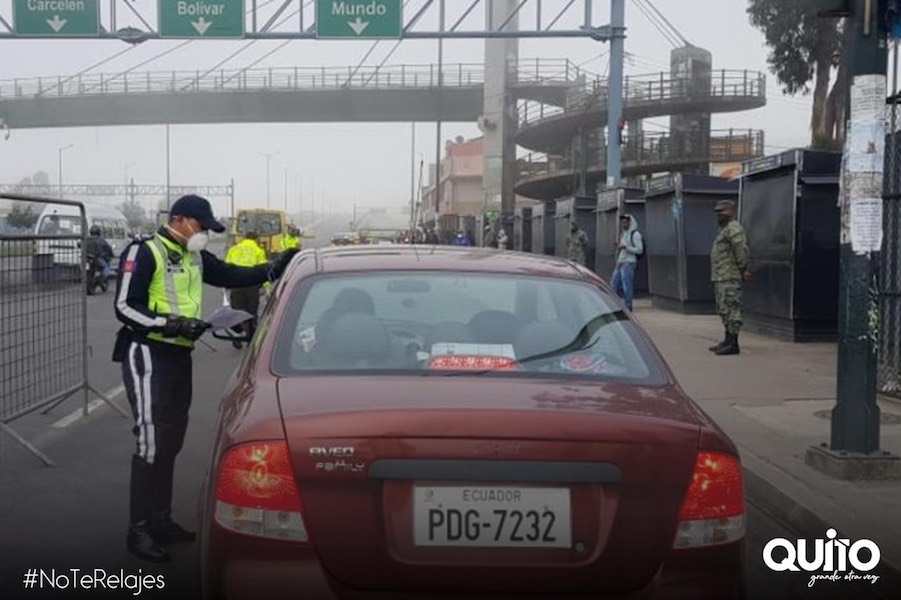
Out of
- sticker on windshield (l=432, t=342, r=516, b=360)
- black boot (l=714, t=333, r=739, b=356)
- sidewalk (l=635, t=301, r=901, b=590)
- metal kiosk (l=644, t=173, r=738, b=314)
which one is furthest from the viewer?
metal kiosk (l=644, t=173, r=738, b=314)

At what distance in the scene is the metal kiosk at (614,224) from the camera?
21.3m

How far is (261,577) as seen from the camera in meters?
2.96

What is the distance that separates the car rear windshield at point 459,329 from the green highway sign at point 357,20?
57.3ft

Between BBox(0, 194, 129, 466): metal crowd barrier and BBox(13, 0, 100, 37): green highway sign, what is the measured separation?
533 inches

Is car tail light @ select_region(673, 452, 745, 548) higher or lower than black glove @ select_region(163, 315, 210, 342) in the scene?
lower

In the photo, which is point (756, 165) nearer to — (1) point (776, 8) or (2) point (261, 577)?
(1) point (776, 8)

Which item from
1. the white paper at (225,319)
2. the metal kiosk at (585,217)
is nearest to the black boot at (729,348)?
the white paper at (225,319)

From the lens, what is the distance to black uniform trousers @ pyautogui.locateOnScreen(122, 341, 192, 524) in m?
5.02

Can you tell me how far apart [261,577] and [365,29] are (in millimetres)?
19066

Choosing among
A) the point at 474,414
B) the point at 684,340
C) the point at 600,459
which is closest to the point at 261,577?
the point at 474,414

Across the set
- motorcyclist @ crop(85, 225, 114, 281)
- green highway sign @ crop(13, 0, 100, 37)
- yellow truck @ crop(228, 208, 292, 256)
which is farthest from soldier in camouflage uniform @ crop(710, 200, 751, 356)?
yellow truck @ crop(228, 208, 292, 256)

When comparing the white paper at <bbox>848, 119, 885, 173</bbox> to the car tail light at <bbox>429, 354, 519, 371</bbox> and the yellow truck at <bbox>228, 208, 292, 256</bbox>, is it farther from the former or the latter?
the yellow truck at <bbox>228, 208, 292, 256</bbox>

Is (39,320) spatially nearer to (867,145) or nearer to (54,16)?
(867,145)

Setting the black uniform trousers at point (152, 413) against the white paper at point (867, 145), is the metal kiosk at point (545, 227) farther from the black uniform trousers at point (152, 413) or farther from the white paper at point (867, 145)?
the black uniform trousers at point (152, 413)
